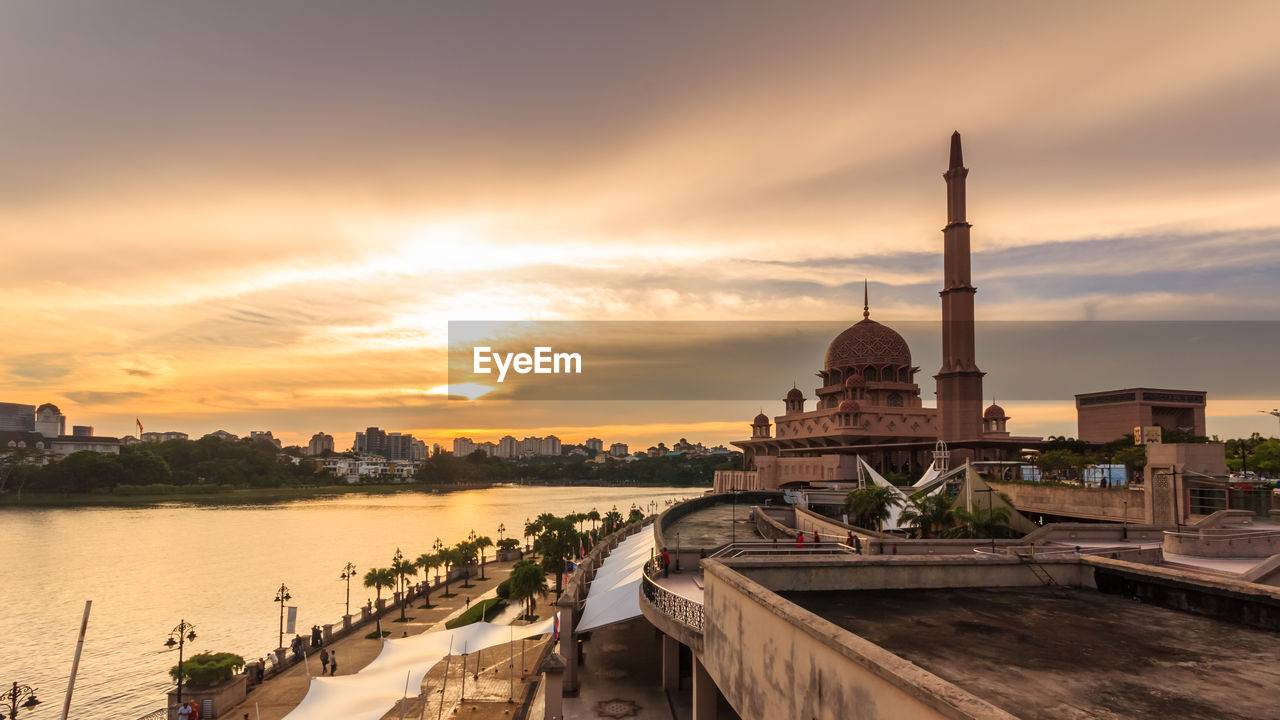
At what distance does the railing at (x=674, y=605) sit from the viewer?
46.6ft

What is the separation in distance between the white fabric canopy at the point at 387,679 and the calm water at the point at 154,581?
46.9 feet

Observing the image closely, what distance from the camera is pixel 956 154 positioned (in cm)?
6644

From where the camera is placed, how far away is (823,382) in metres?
90.8

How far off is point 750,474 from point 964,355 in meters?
26.3

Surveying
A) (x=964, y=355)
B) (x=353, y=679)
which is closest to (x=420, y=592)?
(x=353, y=679)

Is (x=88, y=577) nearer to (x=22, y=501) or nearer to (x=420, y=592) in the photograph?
(x=420, y=592)

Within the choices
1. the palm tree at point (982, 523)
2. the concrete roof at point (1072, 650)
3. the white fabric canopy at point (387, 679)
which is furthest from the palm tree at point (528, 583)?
the concrete roof at point (1072, 650)

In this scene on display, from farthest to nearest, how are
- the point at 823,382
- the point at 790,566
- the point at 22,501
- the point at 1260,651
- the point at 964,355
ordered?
the point at 22,501
the point at 823,382
the point at 964,355
the point at 790,566
the point at 1260,651

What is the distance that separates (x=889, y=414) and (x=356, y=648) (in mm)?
61333

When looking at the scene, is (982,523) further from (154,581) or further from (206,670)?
(154,581)

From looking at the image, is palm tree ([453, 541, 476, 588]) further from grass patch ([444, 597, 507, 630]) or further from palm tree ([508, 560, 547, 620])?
palm tree ([508, 560, 547, 620])

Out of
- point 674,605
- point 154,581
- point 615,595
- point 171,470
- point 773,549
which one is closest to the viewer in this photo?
point 674,605

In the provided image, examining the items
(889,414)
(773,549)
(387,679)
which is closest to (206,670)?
(387,679)

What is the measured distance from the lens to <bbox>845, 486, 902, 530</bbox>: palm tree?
33.2m
